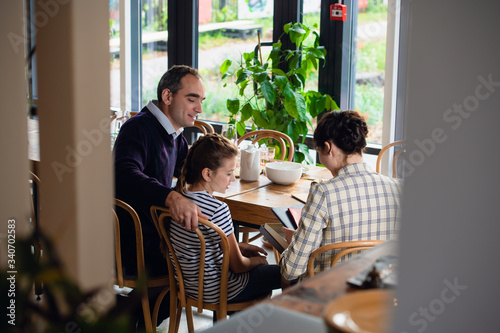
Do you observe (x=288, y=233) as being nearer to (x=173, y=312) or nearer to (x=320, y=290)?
(x=173, y=312)

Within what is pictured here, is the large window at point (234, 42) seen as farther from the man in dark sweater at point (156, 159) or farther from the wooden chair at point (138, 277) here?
the wooden chair at point (138, 277)

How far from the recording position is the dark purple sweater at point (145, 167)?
7.22 ft

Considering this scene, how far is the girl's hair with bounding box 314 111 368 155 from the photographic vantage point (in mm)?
2031

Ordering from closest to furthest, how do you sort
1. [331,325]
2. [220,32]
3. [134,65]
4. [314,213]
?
1. [331,325]
2. [314,213]
3. [220,32]
4. [134,65]

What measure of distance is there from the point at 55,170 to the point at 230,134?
2.13 meters

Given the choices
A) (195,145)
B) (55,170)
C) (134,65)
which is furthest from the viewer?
(134,65)

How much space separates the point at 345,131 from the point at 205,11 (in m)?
3.19

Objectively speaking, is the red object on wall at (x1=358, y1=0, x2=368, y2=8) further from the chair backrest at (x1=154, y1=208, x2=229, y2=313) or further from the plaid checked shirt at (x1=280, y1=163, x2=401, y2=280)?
the chair backrest at (x1=154, y1=208, x2=229, y2=313)

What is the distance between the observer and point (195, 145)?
2.27 metres

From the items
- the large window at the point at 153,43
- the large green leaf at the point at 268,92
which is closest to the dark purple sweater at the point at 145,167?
the large green leaf at the point at 268,92

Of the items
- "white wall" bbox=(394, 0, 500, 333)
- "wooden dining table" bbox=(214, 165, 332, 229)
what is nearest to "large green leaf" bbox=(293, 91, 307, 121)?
"wooden dining table" bbox=(214, 165, 332, 229)

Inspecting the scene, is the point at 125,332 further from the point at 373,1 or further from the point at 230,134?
the point at 373,1

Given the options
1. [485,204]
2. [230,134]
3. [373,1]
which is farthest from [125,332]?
[373,1]

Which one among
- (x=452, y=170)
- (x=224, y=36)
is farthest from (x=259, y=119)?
(x=452, y=170)
